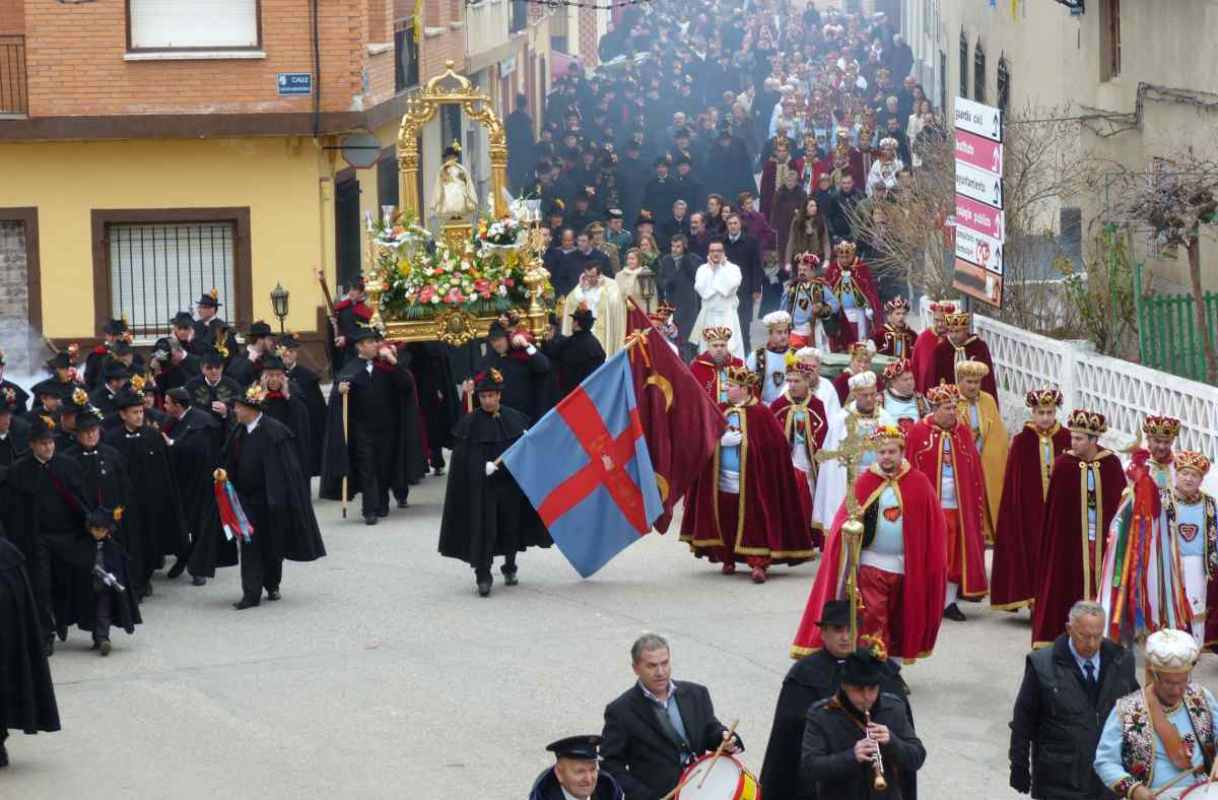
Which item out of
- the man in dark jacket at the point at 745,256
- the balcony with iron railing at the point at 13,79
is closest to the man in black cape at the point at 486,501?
the man in dark jacket at the point at 745,256

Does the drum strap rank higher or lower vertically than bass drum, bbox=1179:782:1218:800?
higher

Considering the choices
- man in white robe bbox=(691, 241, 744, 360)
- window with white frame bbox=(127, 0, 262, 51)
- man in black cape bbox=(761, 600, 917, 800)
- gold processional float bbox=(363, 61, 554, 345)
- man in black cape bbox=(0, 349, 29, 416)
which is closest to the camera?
man in black cape bbox=(761, 600, 917, 800)

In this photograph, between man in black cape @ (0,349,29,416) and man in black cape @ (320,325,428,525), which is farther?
man in black cape @ (320,325,428,525)

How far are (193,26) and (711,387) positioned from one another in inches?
485

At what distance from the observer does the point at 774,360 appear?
65.0ft

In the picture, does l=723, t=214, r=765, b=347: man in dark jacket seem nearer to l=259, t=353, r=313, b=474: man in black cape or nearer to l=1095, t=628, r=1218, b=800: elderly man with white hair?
l=259, t=353, r=313, b=474: man in black cape

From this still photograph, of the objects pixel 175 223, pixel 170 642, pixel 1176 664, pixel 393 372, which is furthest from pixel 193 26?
pixel 1176 664

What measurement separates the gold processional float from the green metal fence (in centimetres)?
541

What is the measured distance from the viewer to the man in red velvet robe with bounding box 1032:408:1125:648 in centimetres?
1525

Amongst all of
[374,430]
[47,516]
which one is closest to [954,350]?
[374,430]

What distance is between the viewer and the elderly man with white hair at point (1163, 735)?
983cm

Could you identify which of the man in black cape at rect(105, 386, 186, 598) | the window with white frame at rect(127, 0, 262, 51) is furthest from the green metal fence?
the window with white frame at rect(127, 0, 262, 51)

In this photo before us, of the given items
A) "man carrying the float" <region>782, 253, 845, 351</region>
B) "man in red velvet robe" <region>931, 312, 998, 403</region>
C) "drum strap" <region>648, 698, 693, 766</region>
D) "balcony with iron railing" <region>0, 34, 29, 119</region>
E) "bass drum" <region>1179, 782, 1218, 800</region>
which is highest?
"balcony with iron railing" <region>0, 34, 29, 119</region>

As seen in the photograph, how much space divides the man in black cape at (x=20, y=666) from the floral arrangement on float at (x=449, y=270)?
968cm
